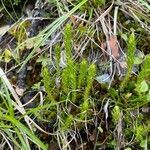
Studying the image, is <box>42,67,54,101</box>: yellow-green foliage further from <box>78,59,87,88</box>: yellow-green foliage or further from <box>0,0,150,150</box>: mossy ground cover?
<box>78,59,87,88</box>: yellow-green foliage

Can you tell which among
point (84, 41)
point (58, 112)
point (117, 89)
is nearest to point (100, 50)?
point (84, 41)

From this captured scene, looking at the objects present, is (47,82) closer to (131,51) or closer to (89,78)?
(89,78)

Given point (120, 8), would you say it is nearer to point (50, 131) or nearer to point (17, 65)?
point (17, 65)

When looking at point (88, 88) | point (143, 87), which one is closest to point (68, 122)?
point (88, 88)

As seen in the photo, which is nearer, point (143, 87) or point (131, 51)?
point (131, 51)

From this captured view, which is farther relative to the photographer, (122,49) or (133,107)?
(122,49)

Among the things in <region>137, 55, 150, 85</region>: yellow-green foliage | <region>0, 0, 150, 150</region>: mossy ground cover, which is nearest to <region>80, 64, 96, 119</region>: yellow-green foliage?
<region>0, 0, 150, 150</region>: mossy ground cover

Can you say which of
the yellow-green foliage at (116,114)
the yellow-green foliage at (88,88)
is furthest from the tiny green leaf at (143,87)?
the yellow-green foliage at (88,88)

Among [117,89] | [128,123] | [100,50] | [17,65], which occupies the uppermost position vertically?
[17,65]
